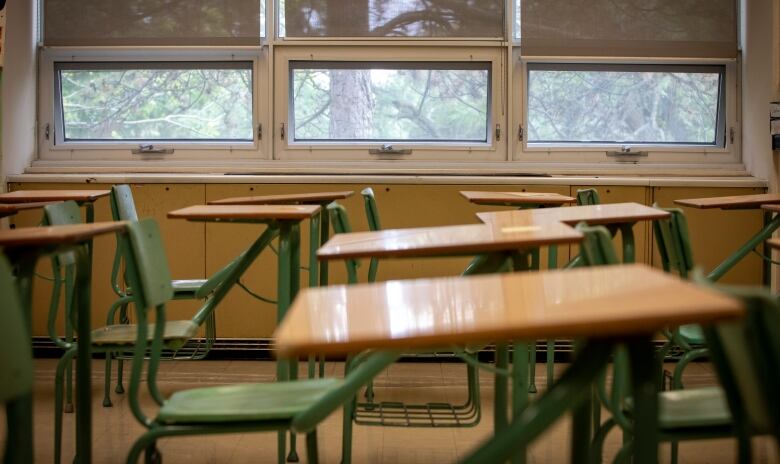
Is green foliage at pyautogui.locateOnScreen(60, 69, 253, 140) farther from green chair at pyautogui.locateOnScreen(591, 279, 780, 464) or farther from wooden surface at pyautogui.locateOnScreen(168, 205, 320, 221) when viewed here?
green chair at pyautogui.locateOnScreen(591, 279, 780, 464)

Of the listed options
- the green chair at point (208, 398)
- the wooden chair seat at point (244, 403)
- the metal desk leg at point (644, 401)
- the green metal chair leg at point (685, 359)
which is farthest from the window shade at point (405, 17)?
the metal desk leg at point (644, 401)

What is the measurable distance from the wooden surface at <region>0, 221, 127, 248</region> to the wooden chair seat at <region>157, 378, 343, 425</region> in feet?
1.29

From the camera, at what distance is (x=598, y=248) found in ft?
5.54

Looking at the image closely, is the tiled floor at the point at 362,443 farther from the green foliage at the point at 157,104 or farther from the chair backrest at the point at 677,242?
the green foliage at the point at 157,104

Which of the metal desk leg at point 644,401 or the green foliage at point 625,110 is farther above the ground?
the green foliage at point 625,110

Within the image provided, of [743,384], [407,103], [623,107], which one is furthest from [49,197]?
[743,384]

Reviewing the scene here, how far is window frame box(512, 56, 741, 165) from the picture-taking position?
5.04 metres

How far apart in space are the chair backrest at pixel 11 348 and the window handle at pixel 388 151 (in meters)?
3.70

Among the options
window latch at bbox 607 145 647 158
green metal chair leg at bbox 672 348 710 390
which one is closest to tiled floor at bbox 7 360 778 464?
green metal chair leg at bbox 672 348 710 390

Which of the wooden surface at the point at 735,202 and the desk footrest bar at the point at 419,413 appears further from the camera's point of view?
the wooden surface at the point at 735,202

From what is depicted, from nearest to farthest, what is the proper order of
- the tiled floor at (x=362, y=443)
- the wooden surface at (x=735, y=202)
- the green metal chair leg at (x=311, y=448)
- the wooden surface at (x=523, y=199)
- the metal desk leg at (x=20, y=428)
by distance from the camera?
the metal desk leg at (x=20, y=428)
the green metal chair leg at (x=311, y=448)
the tiled floor at (x=362, y=443)
the wooden surface at (x=735, y=202)
the wooden surface at (x=523, y=199)

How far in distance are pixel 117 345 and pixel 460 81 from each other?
282cm

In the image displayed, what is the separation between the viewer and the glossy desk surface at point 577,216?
2525 millimetres

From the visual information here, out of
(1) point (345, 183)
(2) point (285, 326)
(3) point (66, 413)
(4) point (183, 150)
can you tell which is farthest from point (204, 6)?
(2) point (285, 326)
